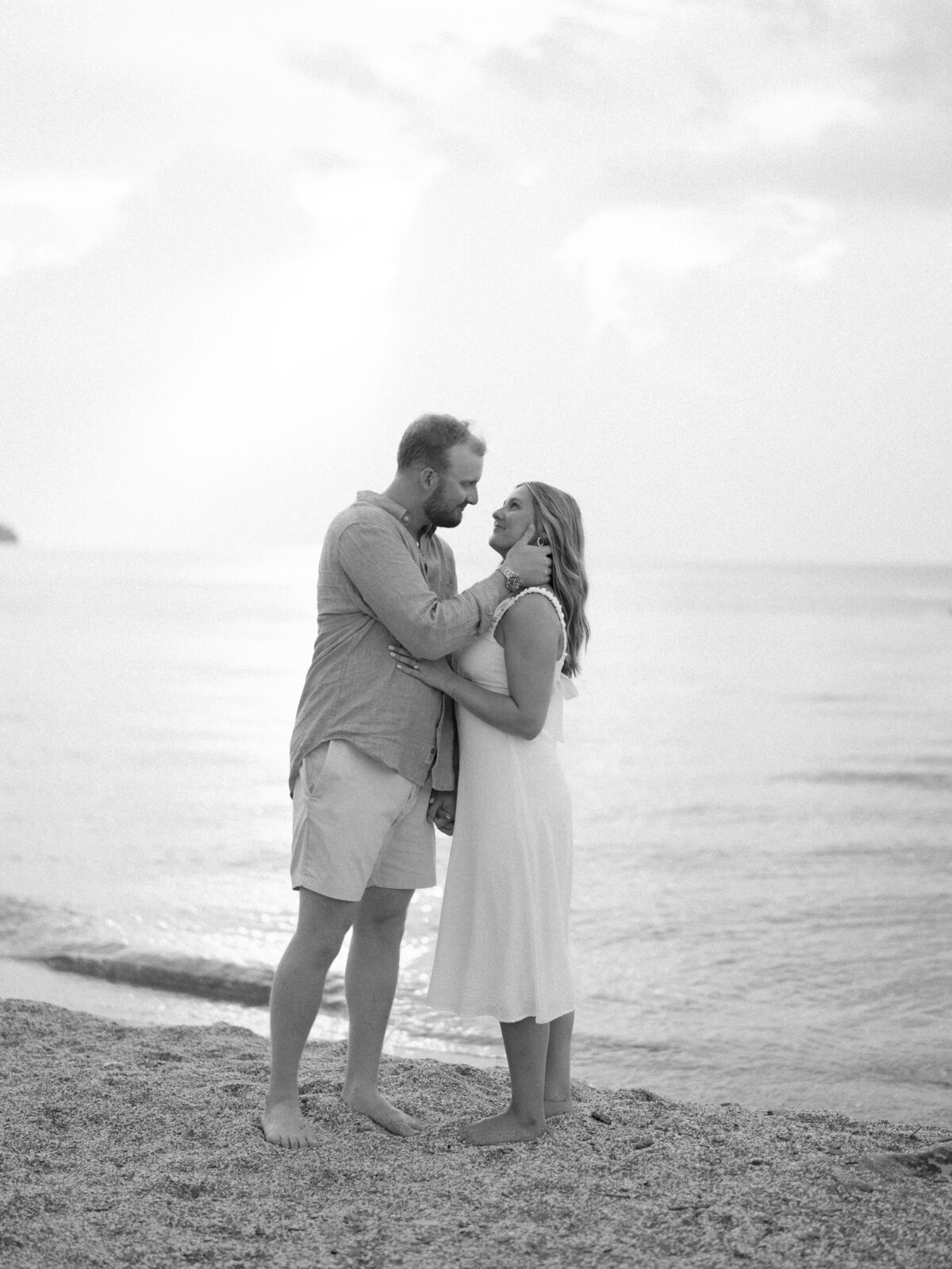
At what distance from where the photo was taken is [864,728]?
22.2 metres

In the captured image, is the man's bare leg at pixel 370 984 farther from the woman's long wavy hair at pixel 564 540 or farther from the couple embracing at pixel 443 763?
the woman's long wavy hair at pixel 564 540

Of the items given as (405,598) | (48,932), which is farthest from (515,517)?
(48,932)

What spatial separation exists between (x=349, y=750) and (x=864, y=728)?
19181 mm

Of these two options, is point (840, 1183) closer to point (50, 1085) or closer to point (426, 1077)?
point (426, 1077)

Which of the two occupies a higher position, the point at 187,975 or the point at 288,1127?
the point at 288,1127

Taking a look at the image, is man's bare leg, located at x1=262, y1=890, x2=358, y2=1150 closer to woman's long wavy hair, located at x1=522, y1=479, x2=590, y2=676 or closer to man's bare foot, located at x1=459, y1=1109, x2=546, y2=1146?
man's bare foot, located at x1=459, y1=1109, x2=546, y2=1146

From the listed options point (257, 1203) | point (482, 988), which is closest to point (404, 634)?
point (482, 988)

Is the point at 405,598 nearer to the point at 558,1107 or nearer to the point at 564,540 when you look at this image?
the point at 564,540

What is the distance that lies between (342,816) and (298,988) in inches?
22.8

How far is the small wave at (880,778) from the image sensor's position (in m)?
16.2

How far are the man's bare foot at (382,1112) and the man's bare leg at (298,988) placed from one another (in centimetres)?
28

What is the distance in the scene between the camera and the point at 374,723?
14.2 feet

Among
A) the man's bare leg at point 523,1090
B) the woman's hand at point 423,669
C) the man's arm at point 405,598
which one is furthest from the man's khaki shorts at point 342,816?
the man's bare leg at point 523,1090

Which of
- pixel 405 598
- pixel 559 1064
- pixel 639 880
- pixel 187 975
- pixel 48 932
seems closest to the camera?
pixel 405 598
